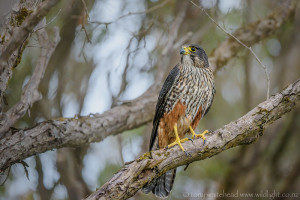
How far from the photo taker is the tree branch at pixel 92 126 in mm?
3764

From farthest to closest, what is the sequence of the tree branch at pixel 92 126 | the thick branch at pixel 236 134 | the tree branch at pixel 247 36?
the tree branch at pixel 247 36 → the tree branch at pixel 92 126 → the thick branch at pixel 236 134

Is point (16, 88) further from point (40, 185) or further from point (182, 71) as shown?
point (182, 71)

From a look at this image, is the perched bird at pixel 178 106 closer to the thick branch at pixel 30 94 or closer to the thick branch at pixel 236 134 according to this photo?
the thick branch at pixel 236 134

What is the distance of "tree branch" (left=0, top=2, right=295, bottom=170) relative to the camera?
376cm

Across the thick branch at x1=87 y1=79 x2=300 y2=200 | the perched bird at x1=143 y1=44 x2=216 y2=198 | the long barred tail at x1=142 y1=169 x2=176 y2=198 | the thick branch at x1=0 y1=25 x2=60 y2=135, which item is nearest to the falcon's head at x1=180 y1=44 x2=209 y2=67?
the perched bird at x1=143 y1=44 x2=216 y2=198

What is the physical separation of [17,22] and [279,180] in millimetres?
5233

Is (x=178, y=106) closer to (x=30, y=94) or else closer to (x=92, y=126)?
(x=92, y=126)

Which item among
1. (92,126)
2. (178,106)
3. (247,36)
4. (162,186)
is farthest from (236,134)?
(247,36)

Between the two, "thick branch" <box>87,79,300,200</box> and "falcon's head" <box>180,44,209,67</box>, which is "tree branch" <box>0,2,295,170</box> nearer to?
"falcon's head" <box>180,44,209,67</box>

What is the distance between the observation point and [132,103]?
17.5 feet

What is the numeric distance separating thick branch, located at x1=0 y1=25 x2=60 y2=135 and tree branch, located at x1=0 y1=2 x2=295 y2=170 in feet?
0.41

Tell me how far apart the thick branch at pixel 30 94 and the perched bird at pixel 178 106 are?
5.18ft

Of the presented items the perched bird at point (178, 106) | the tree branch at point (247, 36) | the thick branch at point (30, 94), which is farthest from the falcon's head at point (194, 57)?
the thick branch at point (30, 94)

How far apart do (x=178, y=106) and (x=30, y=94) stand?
1886 millimetres
